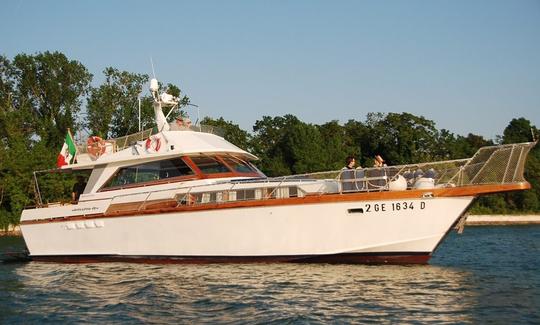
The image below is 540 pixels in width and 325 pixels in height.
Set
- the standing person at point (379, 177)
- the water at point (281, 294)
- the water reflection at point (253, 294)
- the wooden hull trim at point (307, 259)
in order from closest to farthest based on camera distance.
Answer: the water at point (281, 294)
the water reflection at point (253, 294)
the wooden hull trim at point (307, 259)
the standing person at point (379, 177)

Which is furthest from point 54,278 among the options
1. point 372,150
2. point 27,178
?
point 372,150

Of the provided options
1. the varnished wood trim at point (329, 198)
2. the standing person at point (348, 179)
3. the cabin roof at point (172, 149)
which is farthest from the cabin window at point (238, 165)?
the standing person at point (348, 179)

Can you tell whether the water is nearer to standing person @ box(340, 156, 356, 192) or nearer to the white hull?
the white hull

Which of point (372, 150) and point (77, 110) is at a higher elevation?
point (77, 110)

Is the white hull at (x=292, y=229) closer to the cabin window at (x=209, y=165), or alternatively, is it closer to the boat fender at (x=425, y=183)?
the boat fender at (x=425, y=183)

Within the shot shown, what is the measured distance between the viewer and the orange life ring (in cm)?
1941

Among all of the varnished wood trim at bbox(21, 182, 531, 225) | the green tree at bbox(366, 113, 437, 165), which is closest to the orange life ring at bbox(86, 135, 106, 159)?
the varnished wood trim at bbox(21, 182, 531, 225)

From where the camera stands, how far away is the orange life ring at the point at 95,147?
19.4m

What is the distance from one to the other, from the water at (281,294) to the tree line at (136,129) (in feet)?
108

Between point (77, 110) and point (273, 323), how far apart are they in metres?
49.5

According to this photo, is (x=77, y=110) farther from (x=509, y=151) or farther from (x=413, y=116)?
(x=509, y=151)

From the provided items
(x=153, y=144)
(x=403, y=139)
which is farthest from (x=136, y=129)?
(x=153, y=144)

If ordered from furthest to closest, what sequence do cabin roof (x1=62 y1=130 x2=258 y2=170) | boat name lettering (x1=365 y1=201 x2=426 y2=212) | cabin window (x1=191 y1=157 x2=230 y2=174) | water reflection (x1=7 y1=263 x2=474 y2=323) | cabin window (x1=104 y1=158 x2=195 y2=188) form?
cabin roof (x1=62 y1=130 x2=258 y2=170) < cabin window (x1=104 y1=158 x2=195 y2=188) < cabin window (x1=191 y1=157 x2=230 y2=174) < boat name lettering (x1=365 y1=201 x2=426 y2=212) < water reflection (x1=7 y1=263 x2=474 y2=323)

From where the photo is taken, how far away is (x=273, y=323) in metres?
9.62
